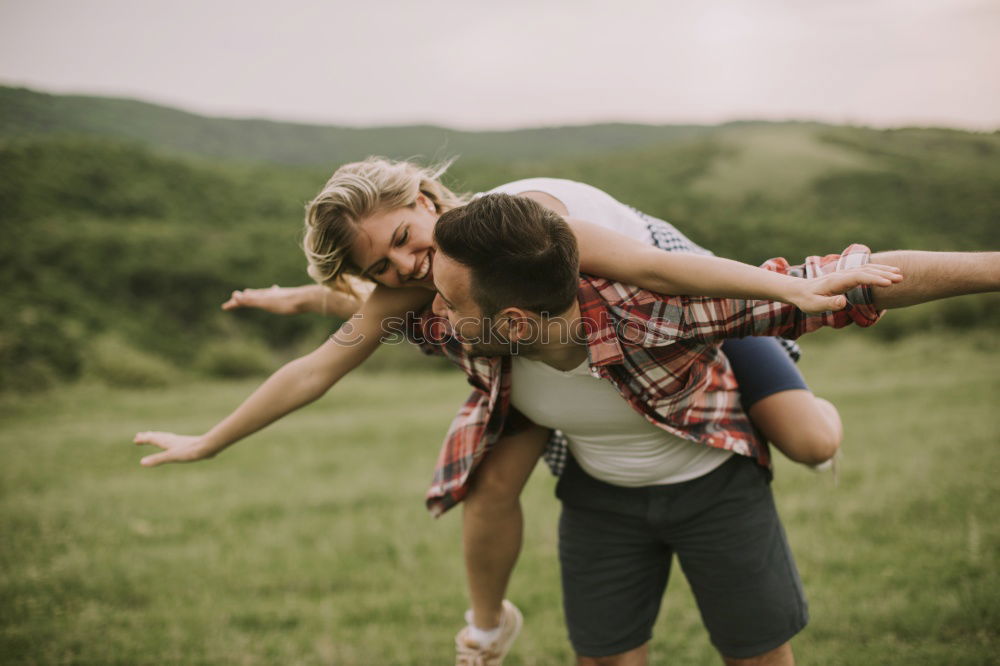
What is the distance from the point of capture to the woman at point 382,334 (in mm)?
A: 2754

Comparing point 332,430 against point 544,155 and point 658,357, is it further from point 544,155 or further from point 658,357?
point 544,155

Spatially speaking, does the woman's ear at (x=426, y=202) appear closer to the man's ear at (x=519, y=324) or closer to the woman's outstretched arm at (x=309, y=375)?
the woman's outstretched arm at (x=309, y=375)

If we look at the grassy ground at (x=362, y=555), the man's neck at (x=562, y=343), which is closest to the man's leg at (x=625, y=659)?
the grassy ground at (x=362, y=555)

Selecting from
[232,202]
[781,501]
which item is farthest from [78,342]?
[781,501]

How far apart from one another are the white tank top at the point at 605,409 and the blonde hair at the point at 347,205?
0.49m

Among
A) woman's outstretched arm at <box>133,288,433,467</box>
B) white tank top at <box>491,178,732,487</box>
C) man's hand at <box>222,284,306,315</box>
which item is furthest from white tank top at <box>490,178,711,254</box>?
man's hand at <box>222,284,306,315</box>

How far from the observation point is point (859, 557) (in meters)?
5.30

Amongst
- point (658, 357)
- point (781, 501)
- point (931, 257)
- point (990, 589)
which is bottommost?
point (781, 501)

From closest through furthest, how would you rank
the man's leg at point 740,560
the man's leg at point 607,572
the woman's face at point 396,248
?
the man's leg at point 740,560 → the woman's face at point 396,248 → the man's leg at point 607,572

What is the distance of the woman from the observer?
9.04 ft

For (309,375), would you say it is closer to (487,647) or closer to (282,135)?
(487,647)

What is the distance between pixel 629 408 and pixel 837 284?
85 centimetres

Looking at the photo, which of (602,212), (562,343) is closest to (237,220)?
(602,212)

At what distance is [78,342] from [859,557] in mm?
24776
